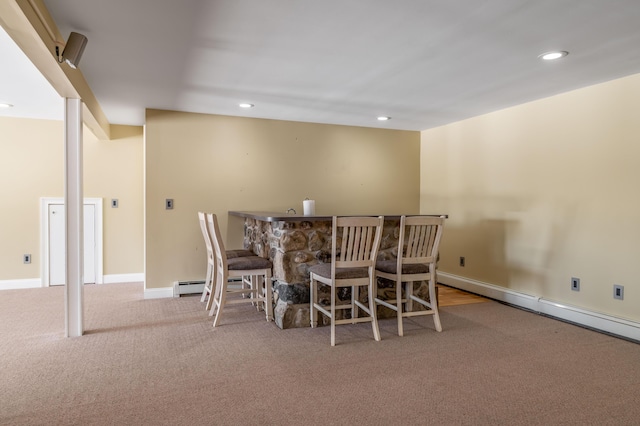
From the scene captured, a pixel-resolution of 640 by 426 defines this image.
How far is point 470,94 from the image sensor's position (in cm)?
386

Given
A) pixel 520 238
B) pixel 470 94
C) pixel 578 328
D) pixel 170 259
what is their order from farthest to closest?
pixel 170 259
pixel 520 238
pixel 470 94
pixel 578 328

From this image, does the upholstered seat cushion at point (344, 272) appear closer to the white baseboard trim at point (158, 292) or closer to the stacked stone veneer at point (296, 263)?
the stacked stone veneer at point (296, 263)

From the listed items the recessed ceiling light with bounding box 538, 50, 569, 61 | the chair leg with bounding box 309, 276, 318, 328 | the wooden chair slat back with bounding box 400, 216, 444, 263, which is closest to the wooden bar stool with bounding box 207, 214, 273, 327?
the chair leg with bounding box 309, 276, 318, 328

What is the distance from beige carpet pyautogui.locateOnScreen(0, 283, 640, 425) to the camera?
2.04 meters

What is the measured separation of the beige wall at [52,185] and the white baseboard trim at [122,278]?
59mm

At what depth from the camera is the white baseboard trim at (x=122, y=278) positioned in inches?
215

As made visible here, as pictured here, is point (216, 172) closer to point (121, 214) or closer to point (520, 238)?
point (121, 214)

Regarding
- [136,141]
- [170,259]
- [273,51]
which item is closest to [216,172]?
[170,259]

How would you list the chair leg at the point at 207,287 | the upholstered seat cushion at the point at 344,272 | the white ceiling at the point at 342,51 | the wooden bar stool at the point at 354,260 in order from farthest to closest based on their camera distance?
1. the chair leg at the point at 207,287
2. the upholstered seat cushion at the point at 344,272
3. the wooden bar stool at the point at 354,260
4. the white ceiling at the point at 342,51

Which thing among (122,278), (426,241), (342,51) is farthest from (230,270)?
(122,278)

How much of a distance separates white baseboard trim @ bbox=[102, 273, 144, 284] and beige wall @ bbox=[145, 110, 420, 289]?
1.22m

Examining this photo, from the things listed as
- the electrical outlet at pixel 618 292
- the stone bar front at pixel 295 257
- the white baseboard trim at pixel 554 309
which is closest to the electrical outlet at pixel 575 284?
the white baseboard trim at pixel 554 309

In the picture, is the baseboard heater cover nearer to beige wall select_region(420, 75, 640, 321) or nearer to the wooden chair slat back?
the wooden chair slat back

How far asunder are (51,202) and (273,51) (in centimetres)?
415
